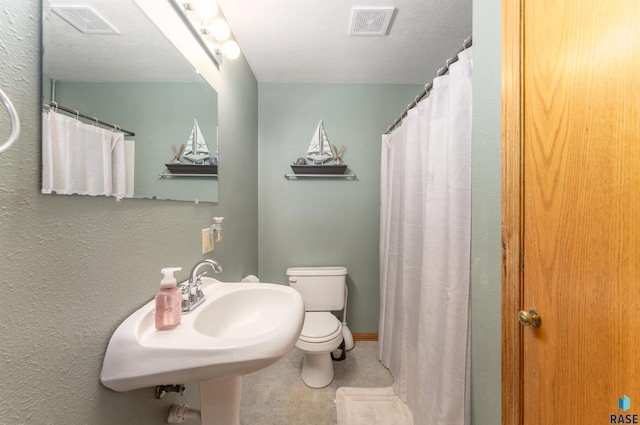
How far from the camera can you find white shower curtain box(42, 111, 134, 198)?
1.53ft

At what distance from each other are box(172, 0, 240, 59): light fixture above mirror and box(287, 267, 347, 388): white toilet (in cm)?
151

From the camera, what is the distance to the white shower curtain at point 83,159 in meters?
0.47

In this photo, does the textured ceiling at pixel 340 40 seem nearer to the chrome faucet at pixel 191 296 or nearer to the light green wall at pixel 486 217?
the light green wall at pixel 486 217

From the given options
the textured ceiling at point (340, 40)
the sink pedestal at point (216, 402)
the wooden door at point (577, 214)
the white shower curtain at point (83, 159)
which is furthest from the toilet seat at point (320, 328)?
the textured ceiling at point (340, 40)

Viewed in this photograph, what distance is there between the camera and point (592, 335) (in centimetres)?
50

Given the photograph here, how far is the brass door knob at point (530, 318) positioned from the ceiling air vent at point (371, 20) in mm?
1550

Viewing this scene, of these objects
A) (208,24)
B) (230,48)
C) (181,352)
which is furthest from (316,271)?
(208,24)

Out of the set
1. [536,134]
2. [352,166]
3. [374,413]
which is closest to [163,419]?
[374,413]

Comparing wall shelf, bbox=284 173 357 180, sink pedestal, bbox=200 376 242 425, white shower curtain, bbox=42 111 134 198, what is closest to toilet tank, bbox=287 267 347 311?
wall shelf, bbox=284 173 357 180

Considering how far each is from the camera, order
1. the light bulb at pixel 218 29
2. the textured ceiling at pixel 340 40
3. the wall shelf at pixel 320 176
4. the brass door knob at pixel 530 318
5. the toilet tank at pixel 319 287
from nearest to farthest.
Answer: the brass door knob at pixel 530 318
the light bulb at pixel 218 29
the textured ceiling at pixel 340 40
the toilet tank at pixel 319 287
the wall shelf at pixel 320 176

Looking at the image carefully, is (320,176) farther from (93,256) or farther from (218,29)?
(93,256)

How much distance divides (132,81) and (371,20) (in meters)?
1.31

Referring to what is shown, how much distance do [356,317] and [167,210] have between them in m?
1.77

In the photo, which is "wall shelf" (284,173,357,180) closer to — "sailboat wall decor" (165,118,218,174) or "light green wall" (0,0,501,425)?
"light green wall" (0,0,501,425)
